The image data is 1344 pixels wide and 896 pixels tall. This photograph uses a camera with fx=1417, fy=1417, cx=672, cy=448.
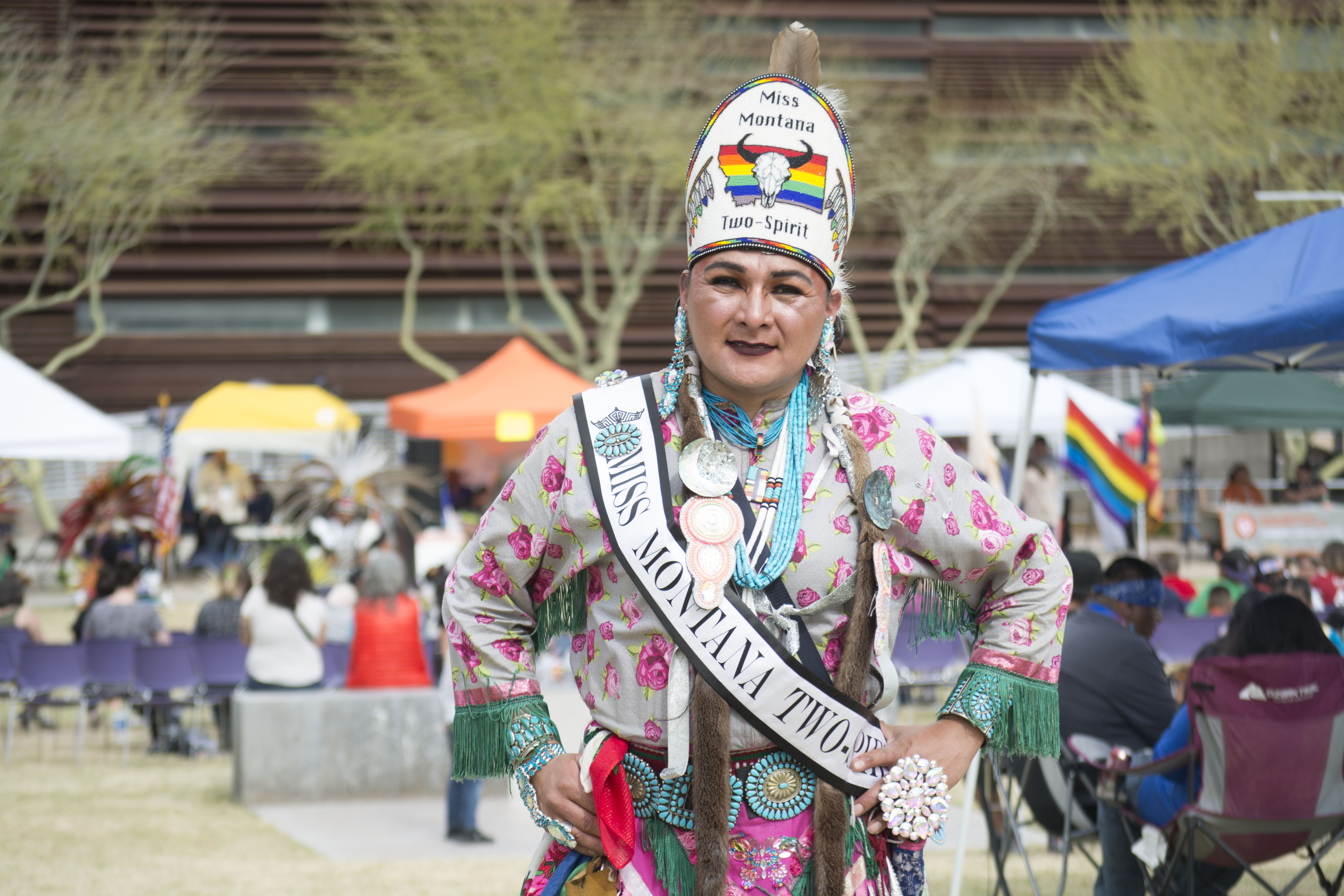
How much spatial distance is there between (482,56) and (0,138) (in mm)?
7604

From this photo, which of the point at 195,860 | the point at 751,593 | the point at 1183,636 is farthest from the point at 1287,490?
the point at 751,593

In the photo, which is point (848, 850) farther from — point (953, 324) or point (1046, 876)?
point (953, 324)

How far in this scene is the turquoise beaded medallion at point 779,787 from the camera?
2146 millimetres

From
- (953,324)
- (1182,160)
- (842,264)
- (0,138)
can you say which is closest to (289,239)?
(0,138)

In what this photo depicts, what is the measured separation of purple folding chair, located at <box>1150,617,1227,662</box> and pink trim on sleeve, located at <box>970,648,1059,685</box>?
273 inches

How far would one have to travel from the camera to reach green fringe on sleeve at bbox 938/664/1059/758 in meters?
2.21

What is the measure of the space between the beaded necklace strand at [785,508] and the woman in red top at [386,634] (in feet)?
19.5

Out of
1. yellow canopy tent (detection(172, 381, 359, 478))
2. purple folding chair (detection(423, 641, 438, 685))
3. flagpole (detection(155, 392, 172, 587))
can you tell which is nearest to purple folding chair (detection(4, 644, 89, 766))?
purple folding chair (detection(423, 641, 438, 685))

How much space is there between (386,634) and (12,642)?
3.00 metres

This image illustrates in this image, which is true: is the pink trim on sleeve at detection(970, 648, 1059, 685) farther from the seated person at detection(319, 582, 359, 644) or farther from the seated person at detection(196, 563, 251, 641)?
the seated person at detection(319, 582, 359, 644)

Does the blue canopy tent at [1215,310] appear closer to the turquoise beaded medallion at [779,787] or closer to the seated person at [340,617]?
the turquoise beaded medallion at [779,787]

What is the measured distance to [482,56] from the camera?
76.7ft

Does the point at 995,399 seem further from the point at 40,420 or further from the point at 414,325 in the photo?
the point at 414,325

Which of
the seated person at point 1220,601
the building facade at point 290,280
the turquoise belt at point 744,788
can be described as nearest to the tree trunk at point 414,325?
the building facade at point 290,280
